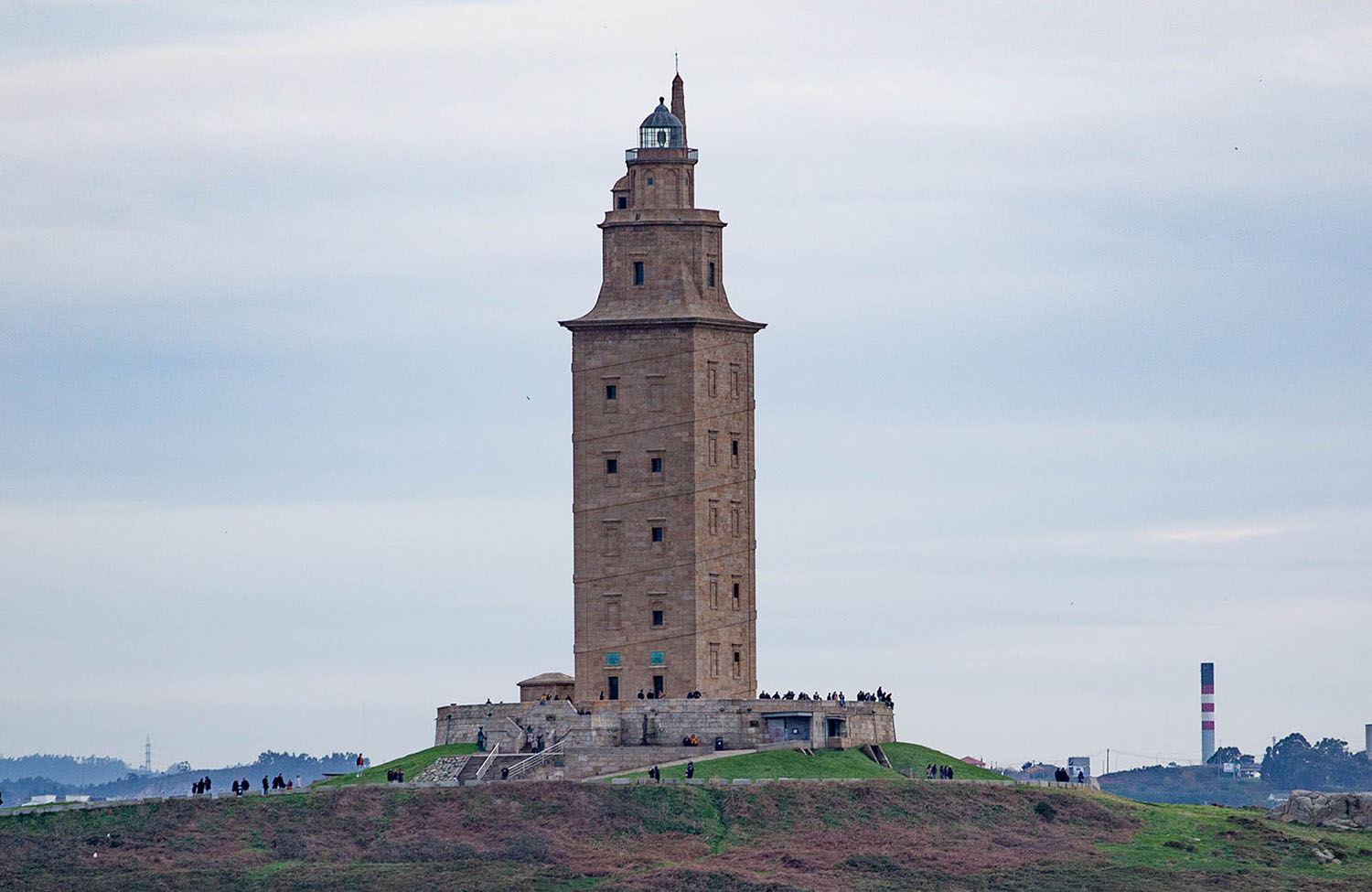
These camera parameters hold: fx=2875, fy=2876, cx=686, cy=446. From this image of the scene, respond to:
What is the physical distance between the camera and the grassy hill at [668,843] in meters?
88.5

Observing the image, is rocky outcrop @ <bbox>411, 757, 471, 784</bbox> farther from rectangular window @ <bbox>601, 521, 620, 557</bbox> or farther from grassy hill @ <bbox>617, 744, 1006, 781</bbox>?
rectangular window @ <bbox>601, 521, 620, 557</bbox>

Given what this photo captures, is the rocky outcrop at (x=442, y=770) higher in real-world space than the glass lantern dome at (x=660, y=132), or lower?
lower

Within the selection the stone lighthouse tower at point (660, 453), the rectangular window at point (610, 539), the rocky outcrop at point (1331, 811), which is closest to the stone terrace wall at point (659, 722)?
the stone lighthouse tower at point (660, 453)

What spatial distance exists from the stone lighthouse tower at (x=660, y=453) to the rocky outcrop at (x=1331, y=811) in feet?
69.2

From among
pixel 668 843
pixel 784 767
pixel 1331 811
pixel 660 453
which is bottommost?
pixel 668 843

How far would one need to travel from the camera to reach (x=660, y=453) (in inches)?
4267

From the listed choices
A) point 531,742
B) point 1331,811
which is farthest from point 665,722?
point 1331,811

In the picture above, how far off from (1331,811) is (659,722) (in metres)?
24.3

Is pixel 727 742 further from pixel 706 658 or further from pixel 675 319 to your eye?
pixel 675 319

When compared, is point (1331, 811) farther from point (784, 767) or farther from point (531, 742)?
point (531, 742)

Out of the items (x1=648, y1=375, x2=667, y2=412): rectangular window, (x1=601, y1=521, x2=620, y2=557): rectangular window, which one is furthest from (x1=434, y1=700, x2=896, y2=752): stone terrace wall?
(x1=648, y1=375, x2=667, y2=412): rectangular window

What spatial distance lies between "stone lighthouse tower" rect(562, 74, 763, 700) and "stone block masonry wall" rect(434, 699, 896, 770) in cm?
385

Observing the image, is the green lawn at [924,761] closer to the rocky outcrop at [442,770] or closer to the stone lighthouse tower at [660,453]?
the stone lighthouse tower at [660,453]

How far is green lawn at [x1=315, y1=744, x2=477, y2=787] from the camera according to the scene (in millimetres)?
102250
